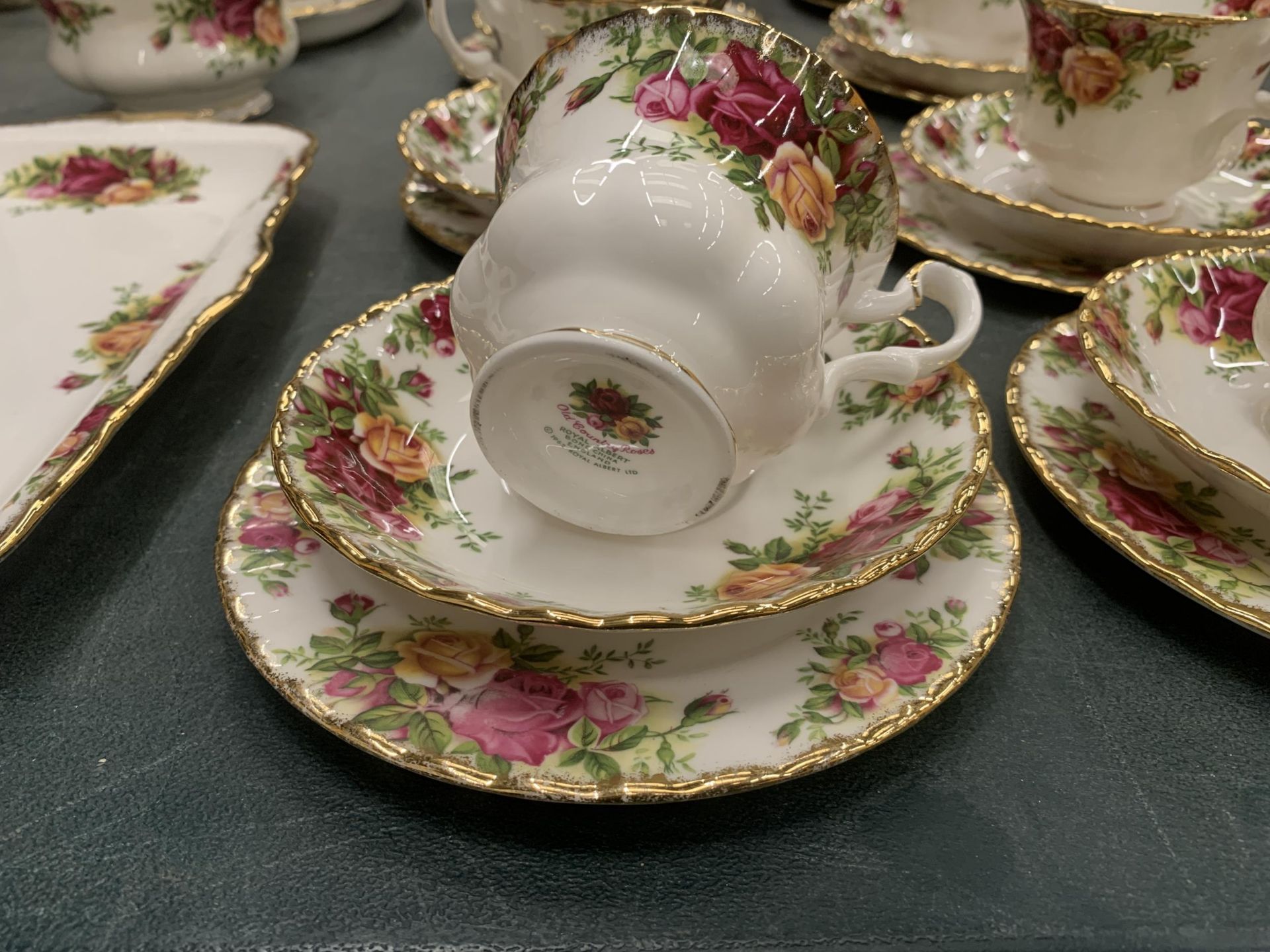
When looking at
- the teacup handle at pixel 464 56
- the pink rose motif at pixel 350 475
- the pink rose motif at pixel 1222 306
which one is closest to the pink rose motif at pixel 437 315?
the pink rose motif at pixel 350 475

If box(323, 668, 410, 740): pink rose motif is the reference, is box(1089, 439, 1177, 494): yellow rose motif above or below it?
above

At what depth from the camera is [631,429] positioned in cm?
48

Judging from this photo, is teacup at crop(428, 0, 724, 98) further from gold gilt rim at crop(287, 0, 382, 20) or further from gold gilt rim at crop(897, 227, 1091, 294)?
gold gilt rim at crop(287, 0, 382, 20)

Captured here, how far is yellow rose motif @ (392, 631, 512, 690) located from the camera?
0.48 metres

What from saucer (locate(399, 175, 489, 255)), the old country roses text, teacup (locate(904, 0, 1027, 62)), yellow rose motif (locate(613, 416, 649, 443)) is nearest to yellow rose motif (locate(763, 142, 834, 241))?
the old country roses text

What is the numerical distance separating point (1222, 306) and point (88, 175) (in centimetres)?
109

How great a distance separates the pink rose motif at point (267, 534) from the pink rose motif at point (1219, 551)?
1.83ft

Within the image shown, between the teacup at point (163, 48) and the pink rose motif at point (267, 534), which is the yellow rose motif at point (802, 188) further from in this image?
the teacup at point (163, 48)

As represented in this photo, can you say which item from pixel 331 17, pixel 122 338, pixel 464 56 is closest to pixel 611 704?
pixel 122 338

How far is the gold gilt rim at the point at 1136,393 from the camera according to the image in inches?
20.7

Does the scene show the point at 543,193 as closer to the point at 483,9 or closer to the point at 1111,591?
the point at 1111,591

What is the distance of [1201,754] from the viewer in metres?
0.50

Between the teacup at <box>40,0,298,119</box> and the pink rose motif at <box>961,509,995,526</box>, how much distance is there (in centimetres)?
98

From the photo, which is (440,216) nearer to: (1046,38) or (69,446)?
(69,446)
